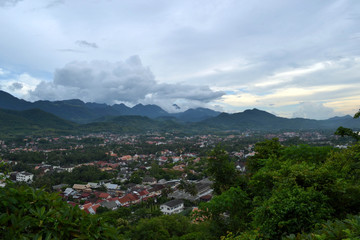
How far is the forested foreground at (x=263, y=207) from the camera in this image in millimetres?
1760

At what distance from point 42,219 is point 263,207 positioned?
367cm

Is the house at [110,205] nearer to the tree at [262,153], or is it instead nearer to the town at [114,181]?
the town at [114,181]

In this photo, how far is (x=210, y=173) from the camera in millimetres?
8164

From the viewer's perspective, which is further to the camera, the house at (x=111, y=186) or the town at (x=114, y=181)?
the house at (x=111, y=186)

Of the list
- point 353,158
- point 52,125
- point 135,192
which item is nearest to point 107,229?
point 353,158

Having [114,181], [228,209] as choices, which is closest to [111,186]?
[114,181]

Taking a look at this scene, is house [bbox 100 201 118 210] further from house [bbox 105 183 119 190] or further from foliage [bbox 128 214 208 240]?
foliage [bbox 128 214 208 240]

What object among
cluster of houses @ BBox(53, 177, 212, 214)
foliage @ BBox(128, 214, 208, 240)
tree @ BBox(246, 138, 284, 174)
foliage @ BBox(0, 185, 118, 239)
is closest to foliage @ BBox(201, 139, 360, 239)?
foliage @ BBox(0, 185, 118, 239)

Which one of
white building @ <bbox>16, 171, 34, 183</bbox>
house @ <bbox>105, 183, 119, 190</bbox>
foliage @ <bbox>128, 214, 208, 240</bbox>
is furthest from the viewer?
white building @ <bbox>16, 171, 34, 183</bbox>

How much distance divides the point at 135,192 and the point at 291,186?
2521 cm

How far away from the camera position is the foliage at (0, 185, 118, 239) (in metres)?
1.63

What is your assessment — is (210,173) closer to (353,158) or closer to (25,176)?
(353,158)

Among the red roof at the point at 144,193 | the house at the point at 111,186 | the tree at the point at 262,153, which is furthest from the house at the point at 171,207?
the tree at the point at 262,153

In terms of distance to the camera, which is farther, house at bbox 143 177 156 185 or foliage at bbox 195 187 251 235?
house at bbox 143 177 156 185
